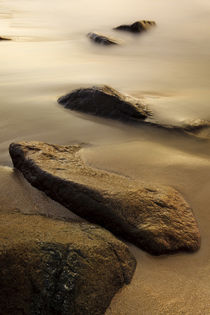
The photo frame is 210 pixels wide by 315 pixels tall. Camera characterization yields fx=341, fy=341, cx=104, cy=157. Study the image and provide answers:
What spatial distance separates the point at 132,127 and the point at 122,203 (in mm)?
1265

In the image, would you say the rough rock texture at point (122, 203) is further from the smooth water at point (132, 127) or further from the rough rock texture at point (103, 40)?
the rough rock texture at point (103, 40)

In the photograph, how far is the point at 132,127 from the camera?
2.75 m

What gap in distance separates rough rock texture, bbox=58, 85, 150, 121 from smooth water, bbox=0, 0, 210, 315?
97 millimetres

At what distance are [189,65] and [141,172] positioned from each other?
3.55 meters

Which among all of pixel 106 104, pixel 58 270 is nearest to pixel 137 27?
pixel 106 104

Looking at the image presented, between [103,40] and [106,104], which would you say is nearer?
[106,104]

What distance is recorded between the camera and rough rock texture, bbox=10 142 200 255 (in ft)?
4.92

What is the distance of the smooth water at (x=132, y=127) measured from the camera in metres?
1.35

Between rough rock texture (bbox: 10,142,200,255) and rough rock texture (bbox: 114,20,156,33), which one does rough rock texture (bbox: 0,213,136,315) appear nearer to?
rough rock texture (bbox: 10,142,200,255)

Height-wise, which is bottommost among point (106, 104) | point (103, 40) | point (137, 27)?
point (106, 104)

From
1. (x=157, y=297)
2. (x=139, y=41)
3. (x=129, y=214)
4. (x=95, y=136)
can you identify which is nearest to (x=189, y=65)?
(x=139, y=41)

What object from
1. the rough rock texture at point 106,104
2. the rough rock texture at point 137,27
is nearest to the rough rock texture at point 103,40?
the rough rock texture at point 137,27

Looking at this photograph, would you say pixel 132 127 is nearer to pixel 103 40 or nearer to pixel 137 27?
pixel 103 40

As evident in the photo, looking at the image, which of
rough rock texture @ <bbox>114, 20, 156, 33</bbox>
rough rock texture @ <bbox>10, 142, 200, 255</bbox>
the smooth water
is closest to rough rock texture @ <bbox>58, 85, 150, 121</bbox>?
the smooth water
